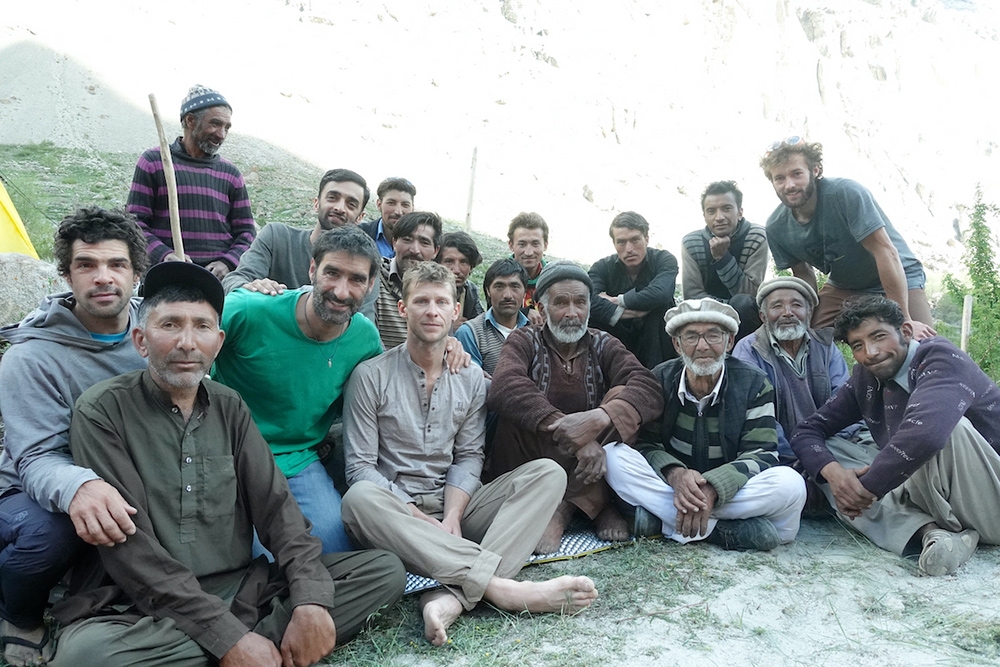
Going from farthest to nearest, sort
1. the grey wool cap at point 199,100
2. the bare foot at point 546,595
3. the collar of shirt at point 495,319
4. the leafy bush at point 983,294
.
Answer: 1. the leafy bush at point 983,294
2. the collar of shirt at point 495,319
3. the grey wool cap at point 199,100
4. the bare foot at point 546,595

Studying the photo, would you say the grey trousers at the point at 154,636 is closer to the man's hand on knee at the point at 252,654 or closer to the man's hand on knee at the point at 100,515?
the man's hand on knee at the point at 252,654

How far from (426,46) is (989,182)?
35336mm

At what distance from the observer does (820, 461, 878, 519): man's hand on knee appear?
3480 millimetres

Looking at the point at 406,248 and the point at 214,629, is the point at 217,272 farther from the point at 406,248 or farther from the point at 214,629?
the point at 214,629

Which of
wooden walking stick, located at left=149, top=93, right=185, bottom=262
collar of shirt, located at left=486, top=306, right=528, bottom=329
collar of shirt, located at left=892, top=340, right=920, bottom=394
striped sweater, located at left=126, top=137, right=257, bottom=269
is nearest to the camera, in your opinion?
collar of shirt, located at left=892, top=340, right=920, bottom=394

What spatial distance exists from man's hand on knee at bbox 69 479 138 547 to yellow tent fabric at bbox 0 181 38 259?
15.9 ft

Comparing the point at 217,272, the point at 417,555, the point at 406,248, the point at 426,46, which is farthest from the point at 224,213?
the point at 426,46

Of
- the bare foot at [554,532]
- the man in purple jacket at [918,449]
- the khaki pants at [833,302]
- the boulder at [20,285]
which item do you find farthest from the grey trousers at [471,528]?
the boulder at [20,285]

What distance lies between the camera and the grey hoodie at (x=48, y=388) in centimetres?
250

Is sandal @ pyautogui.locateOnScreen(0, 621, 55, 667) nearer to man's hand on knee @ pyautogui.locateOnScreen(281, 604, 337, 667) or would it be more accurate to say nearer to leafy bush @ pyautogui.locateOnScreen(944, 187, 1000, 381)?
man's hand on knee @ pyautogui.locateOnScreen(281, 604, 337, 667)

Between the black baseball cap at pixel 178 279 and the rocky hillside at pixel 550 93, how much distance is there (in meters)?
19.9

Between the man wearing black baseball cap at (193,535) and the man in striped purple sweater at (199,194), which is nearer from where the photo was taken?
the man wearing black baseball cap at (193,535)

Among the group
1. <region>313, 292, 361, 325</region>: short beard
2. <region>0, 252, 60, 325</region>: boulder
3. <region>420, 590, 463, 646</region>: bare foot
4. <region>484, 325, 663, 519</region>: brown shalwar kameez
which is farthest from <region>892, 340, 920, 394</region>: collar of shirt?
<region>0, 252, 60, 325</region>: boulder

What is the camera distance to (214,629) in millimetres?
2400
